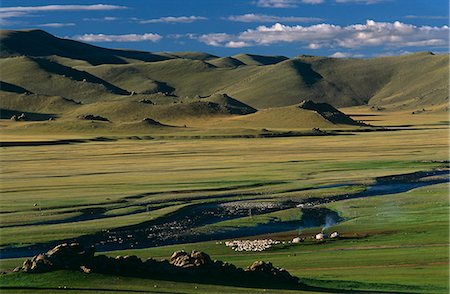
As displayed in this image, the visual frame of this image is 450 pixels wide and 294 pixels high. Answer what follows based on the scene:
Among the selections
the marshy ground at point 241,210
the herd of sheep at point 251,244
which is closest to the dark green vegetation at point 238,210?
the marshy ground at point 241,210

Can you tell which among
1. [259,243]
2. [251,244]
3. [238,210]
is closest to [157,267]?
[251,244]

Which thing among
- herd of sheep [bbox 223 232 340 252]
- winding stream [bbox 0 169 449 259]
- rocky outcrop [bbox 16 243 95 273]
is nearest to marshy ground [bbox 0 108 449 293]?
winding stream [bbox 0 169 449 259]

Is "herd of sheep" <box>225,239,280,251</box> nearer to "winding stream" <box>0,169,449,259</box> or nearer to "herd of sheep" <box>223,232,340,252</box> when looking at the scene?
"herd of sheep" <box>223,232,340,252</box>

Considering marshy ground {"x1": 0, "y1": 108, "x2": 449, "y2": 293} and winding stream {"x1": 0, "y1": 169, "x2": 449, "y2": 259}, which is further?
winding stream {"x1": 0, "y1": 169, "x2": 449, "y2": 259}

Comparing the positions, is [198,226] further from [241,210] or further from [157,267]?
[157,267]

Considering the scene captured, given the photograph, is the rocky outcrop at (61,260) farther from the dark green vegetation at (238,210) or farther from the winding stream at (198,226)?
the winding stream at (198,226)

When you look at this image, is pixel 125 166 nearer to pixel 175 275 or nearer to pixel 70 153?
pixel 70 153

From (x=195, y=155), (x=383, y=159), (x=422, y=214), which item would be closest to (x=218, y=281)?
(x=422, y=214)

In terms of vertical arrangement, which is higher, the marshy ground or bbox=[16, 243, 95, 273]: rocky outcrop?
bbox=[16, 243, 95, 273]: rocky outcrop

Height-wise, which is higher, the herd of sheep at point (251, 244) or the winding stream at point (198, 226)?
the herd of sheep at point (251, 244)
